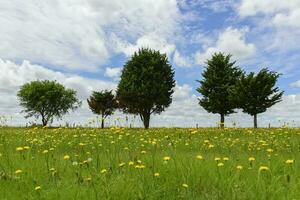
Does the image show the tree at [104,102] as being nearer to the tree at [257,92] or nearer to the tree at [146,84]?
the tree at [146,84]

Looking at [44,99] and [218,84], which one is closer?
[218,84]

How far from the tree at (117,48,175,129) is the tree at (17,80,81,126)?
23732 millimetres

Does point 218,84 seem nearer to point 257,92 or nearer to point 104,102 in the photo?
point 257,92

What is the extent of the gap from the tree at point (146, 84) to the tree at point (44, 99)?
23732mm

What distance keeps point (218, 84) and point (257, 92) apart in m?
5.89

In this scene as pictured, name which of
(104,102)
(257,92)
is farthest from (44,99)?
(257,92)

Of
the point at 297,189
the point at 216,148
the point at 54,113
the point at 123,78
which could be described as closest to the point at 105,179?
the point at 297,189

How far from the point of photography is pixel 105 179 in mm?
6453

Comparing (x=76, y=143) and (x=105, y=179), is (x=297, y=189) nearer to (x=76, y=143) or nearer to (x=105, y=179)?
(x=105, y=179)

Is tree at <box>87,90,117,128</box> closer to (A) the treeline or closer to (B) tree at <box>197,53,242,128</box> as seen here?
(A) the treeline

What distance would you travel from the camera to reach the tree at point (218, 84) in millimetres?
50375

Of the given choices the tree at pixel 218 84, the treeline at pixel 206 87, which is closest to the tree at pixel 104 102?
the treeline at pixel 206 87

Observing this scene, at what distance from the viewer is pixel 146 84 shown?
53.2 meters

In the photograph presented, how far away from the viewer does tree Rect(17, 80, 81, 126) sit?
7531 centimetres
